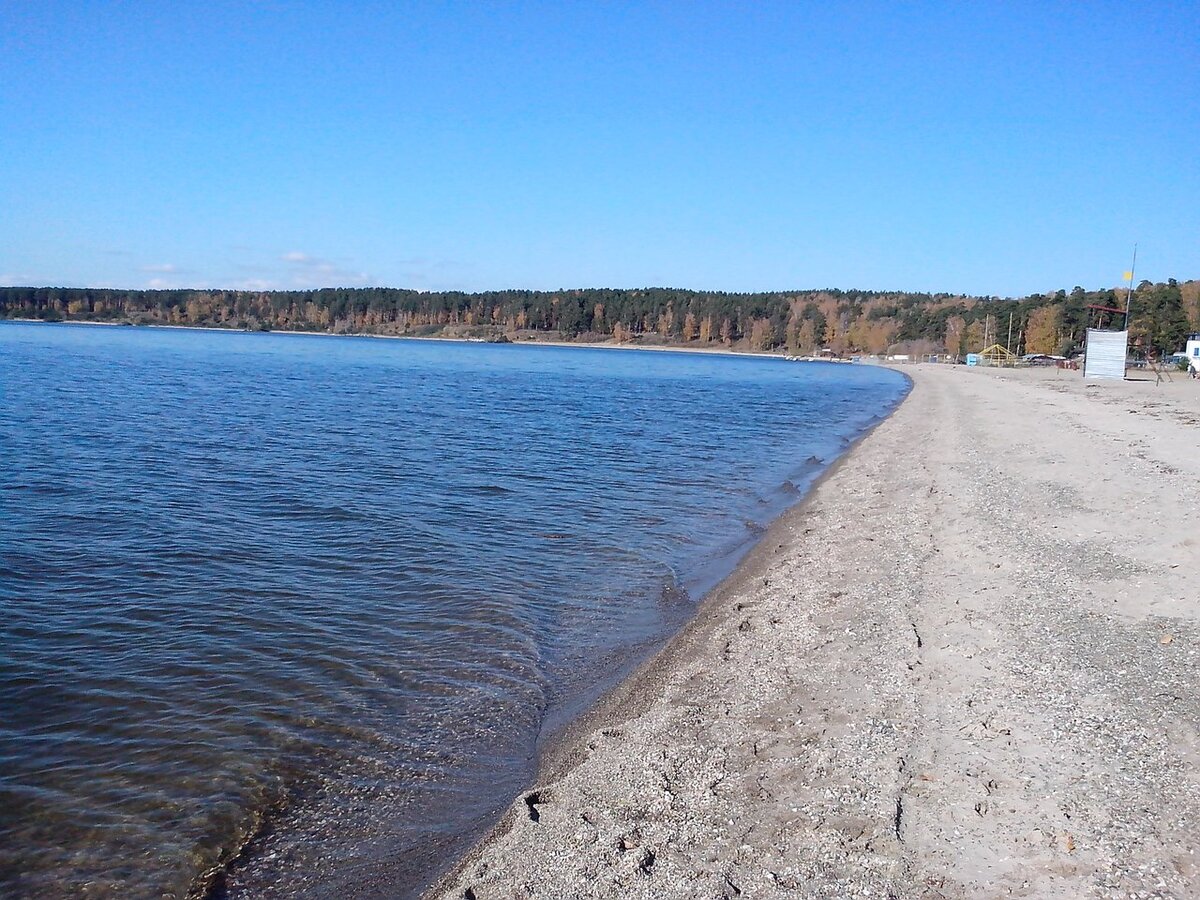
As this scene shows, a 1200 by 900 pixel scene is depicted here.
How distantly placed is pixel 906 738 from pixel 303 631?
253 inches

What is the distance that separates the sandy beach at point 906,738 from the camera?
15.5 ft

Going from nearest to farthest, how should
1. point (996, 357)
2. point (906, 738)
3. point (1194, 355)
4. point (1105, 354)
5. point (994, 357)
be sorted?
point (906, 738) < point (1105, 354) < point (1194, 355) < point (996, 357) < point (994, 357)

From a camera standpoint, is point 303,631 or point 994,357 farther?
point 994,357

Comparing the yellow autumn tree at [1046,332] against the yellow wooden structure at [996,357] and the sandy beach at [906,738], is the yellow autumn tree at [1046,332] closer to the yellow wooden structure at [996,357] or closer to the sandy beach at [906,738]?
the yellow wooden structure at [996,357]

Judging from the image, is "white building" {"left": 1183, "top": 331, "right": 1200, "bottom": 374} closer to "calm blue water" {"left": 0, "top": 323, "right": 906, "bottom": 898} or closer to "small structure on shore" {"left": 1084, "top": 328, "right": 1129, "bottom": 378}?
"small structure on shore" {"left": 1084, "top": 328, "right": 1129, "bottom": 378}

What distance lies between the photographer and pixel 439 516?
49.8 feet

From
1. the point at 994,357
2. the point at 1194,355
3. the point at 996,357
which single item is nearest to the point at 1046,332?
the point at 994,357

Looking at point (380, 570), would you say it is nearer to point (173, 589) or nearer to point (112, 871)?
point (173, 589)

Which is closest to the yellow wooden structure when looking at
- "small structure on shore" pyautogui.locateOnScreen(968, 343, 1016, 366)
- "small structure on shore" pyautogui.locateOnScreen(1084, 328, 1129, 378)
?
"small structure on shore" pyautogui.locateOnScreen(968, 343, 1016, 366)

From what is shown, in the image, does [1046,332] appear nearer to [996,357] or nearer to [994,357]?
[994,357]

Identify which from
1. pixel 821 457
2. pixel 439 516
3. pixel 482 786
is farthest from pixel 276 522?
pixel 821 457

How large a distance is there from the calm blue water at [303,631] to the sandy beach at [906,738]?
0.90 metres

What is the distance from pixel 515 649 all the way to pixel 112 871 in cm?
443

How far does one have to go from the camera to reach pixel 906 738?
616cm
